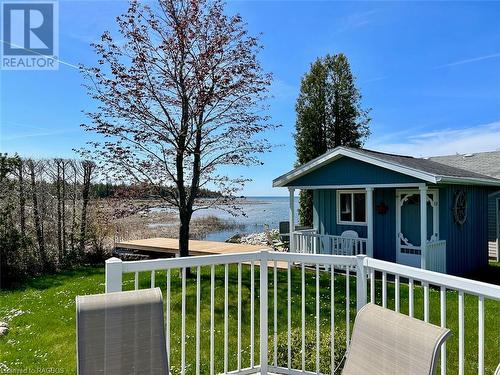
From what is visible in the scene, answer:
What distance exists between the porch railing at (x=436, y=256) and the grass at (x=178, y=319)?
3.98 feet

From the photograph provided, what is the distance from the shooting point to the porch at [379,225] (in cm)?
910

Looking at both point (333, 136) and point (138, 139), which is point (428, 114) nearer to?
point (333, 136)

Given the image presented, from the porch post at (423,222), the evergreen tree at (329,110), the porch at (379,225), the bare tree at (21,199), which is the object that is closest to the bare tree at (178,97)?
the bare tree at (21,199)

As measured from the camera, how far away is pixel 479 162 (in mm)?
15047

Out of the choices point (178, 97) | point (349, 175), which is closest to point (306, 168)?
point (349, 175)

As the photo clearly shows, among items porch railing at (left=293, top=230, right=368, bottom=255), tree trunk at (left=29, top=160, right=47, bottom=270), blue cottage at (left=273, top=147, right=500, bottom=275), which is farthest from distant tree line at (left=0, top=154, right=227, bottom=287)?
blue cottage at (left=273, top=147, right=500, bottom=275)

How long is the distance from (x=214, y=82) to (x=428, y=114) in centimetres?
1520

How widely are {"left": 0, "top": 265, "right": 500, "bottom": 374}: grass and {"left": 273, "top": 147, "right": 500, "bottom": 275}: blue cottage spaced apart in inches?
68.9

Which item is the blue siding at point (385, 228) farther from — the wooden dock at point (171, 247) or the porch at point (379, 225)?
the wooden dock at point (171, 247)

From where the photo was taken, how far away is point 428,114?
61.8ft

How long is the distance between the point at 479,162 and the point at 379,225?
27.0ft

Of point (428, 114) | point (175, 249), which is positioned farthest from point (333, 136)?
point (175, 249)

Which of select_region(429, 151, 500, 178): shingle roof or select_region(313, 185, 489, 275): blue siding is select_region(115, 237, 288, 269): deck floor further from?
select_region(429, 151, 500, 178): shingle roof

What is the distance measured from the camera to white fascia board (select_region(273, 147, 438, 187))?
8.07 meters
